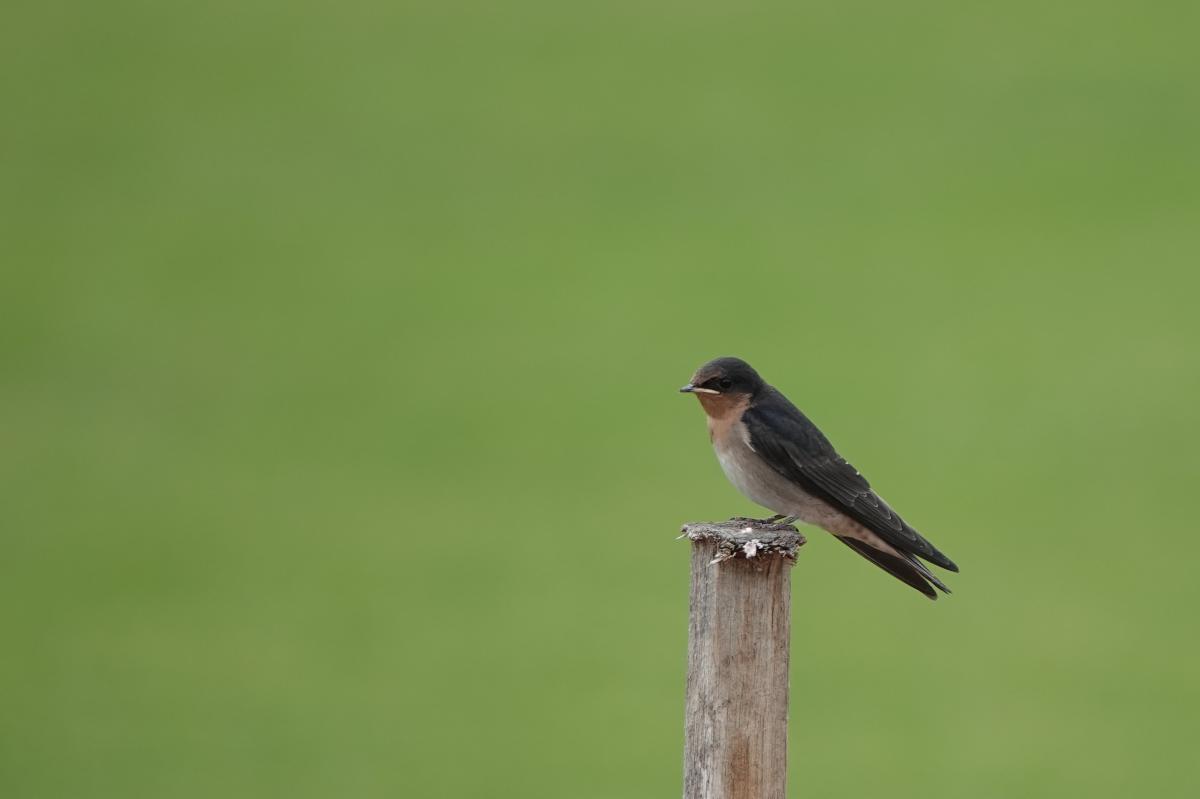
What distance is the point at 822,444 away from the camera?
20.8 feet

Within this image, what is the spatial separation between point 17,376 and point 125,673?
5522 mm

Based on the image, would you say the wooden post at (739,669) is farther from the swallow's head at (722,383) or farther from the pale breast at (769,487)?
the swallow's head at (722,383)

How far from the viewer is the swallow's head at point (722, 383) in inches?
250

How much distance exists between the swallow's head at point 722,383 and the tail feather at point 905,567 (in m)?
0.67

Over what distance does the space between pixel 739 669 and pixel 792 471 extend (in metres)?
2.02

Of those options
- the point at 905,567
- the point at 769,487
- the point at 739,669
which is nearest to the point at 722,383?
the point at 769,487

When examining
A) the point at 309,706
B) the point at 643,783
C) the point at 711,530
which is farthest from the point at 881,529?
the point at 309,706

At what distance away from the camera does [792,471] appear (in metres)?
6.23

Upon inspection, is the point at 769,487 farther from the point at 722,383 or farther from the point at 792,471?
the point at 722,383

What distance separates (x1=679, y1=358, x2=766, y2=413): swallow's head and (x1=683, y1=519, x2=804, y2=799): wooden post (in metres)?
1.96

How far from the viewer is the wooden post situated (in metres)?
4.30

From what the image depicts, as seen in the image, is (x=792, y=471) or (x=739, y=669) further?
(x=792, y=471)

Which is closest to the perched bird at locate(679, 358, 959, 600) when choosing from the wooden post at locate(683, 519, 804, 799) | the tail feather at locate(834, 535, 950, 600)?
the tail feather at locate(834, 535, 950, 600)

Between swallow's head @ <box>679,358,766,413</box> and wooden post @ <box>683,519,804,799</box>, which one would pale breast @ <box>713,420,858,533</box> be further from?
wooden post @ <box>683,519,804,799</box>
